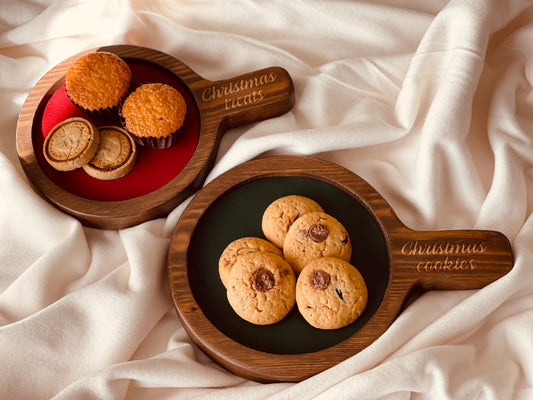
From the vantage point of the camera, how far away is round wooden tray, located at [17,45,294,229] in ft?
4.23

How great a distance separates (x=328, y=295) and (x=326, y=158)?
1.37 feet

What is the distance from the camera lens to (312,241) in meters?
1.15

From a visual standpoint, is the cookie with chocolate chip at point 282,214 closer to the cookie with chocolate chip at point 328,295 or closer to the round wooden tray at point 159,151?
the cookie with chocolate chip at point 328,295

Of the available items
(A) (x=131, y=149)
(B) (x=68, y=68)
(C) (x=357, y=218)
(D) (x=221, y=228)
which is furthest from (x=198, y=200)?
(B) (x=68, y=68)

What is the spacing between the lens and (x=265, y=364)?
1.08 metres

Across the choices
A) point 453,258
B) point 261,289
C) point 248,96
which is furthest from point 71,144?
point 453,258

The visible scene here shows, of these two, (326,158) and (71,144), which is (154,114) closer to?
(71,144)

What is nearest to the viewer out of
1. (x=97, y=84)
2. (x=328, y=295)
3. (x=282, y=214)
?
(x=328, y=295)

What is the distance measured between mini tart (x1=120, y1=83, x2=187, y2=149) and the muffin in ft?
0.11

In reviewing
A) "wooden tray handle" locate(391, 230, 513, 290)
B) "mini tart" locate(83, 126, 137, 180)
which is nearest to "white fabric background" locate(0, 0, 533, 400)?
"wooden tray handle" locate(391, 230, 513, 290)

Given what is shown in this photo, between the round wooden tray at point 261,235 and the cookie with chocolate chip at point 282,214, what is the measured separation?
51 mm

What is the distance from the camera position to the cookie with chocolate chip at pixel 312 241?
1.15 meters

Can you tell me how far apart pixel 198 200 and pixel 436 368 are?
0.61m

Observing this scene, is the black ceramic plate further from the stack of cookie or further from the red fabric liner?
the red fabric liner
